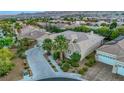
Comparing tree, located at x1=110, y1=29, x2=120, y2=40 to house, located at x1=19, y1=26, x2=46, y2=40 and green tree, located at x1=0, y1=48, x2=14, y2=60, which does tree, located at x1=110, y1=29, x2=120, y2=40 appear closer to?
house, located at x1=19, y1=26, x2=46, y2=40

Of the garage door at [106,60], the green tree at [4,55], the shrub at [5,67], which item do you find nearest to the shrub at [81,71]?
the garage door at [106,60]

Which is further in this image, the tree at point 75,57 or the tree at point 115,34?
the tree at point 115,34

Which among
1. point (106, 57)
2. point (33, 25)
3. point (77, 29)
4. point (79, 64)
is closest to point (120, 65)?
point (106, 57)

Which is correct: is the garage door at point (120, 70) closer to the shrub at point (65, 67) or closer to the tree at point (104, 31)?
the shrub at point (65, 67)

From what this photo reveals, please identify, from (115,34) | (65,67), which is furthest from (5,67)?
(115,34)

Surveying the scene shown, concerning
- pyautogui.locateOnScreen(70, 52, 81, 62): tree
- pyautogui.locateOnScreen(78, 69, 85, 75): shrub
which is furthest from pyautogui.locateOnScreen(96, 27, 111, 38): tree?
pyautogui.locateOnScreen(78, 69, 85, 75): shrub

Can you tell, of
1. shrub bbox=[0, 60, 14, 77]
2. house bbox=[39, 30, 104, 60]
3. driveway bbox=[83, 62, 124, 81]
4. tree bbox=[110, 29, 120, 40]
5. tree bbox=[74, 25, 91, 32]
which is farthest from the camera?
tree bbox=[74, 25, 91, 32]
